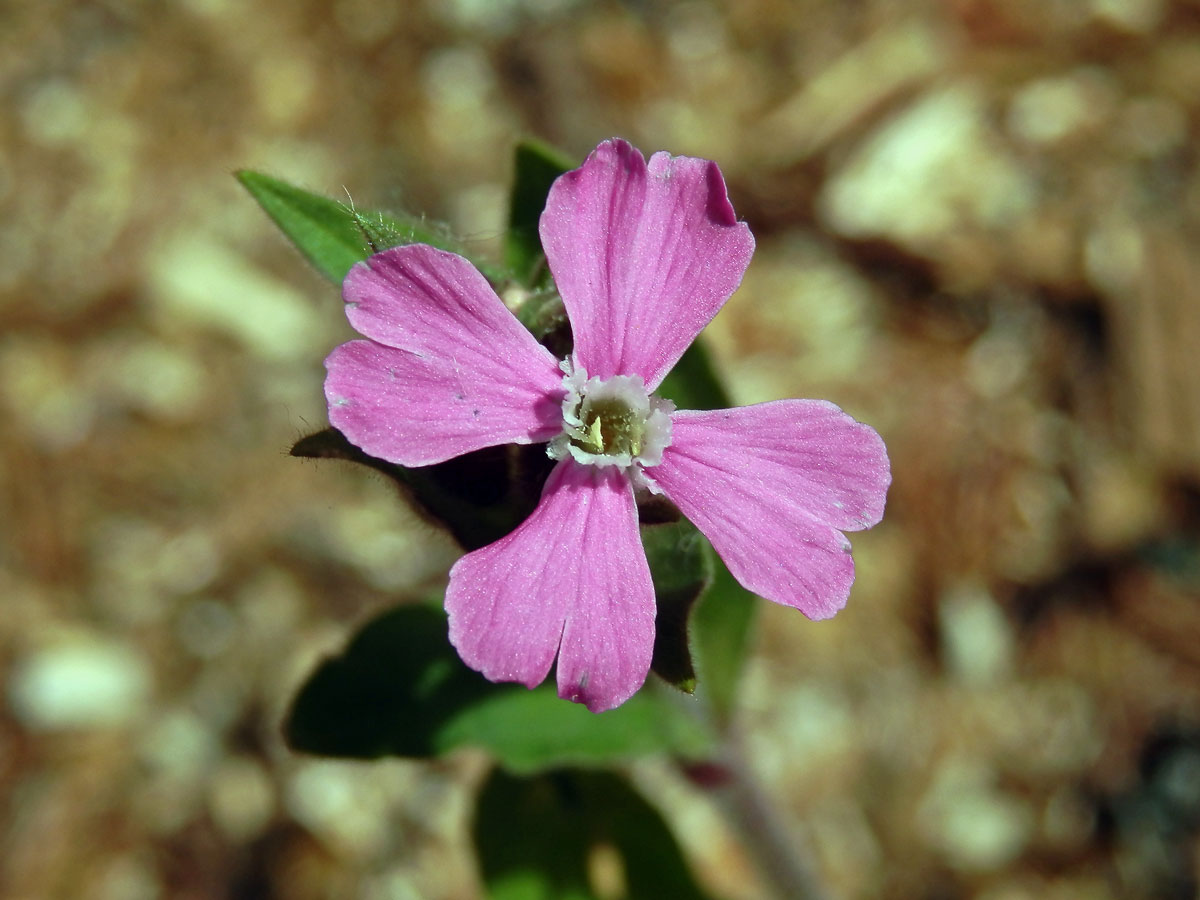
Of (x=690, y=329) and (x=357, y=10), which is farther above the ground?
(x=690, y=329)

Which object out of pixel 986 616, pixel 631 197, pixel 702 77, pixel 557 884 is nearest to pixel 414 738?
pixel 557 884

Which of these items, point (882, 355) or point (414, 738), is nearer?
point (414, 738)

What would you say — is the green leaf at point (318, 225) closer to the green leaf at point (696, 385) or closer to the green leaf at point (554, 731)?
the green leaf at point (696, 385)

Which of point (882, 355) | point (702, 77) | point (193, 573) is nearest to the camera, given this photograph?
point (193, 573)

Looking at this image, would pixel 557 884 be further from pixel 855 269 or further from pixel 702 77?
pixel 702 77

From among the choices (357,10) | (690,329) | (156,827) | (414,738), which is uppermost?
(690,329)

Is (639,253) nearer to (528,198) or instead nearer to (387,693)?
(528,198)
